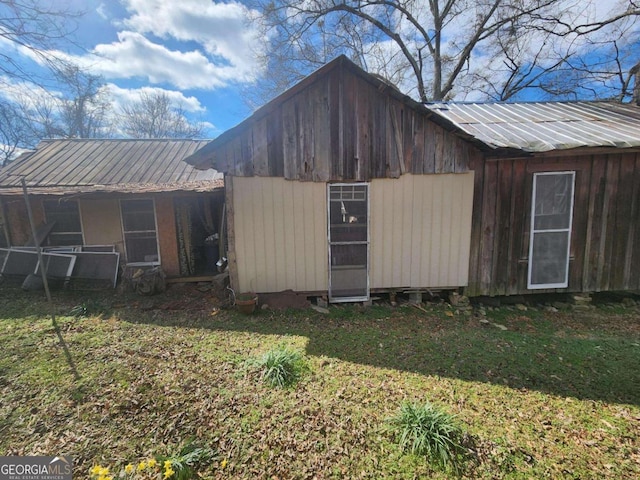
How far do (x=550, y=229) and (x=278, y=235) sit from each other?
555cm

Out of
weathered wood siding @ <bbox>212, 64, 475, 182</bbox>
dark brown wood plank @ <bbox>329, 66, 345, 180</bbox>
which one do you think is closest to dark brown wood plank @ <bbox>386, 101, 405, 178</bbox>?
weathered wood siding @ <bbox>212, 64, 475, 182</bbox>

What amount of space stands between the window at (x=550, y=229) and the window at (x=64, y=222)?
10865mm

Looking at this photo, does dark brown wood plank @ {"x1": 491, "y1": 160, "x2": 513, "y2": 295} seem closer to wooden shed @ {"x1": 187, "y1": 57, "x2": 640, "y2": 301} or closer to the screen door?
wooden shed @ {"x1": 187, "y1": 57, "x2": 640, "y2": 301}

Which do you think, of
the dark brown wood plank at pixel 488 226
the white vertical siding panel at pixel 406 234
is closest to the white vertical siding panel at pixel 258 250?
the white vertical siding panel at pixel 406 234

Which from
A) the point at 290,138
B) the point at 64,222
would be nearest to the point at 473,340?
the point at 290,138

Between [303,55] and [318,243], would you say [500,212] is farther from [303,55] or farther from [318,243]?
[303,55]

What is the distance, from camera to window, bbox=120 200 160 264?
309 inches

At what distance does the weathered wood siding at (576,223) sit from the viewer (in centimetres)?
586

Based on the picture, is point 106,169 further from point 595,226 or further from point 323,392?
point 595,226

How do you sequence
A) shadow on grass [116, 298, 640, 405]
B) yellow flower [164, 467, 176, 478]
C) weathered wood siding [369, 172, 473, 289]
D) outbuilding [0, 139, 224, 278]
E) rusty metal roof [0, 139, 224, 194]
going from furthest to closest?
outbuilding [0, 139, 224, 278] → rusty metal roof [0, 139, 224, 194] → weathered wood siding [369, 172, 473, 289] → shadow on grass [116, 298, 640, 405] → yellow flower [164, 467, 176, 478]

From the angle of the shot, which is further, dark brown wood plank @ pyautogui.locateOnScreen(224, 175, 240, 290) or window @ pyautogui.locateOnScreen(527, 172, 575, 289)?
window @ pyautogui.locateOnScreen(527, 172, 575, 289)

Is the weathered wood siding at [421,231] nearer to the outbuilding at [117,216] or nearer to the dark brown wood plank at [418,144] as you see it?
the dark brown wood plank at [418,144]

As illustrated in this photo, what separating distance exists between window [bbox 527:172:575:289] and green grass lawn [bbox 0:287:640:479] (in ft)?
3.07

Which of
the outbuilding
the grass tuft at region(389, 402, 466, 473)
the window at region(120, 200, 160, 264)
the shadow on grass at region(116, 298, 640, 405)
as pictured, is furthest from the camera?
the window at region(120, 200, 160, 264)
